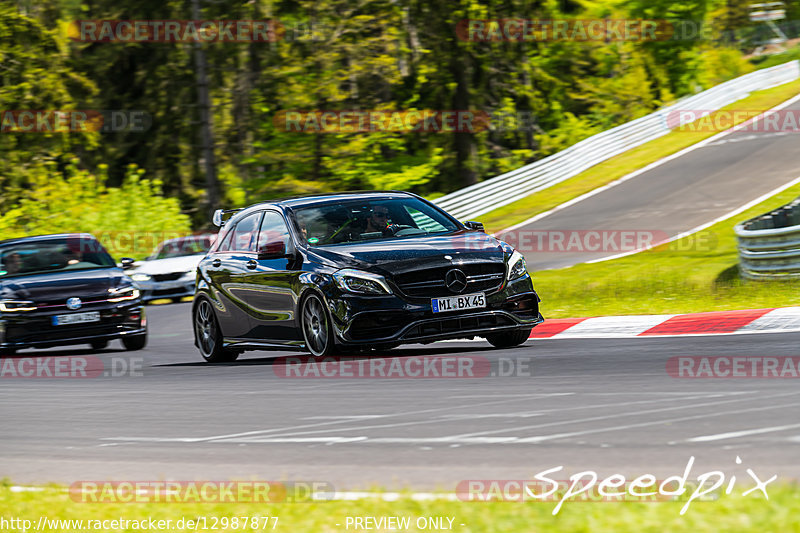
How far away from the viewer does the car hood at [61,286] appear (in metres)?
14.8

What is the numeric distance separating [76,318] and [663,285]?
25.4 feet

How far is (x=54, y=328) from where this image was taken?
14781 millimetres

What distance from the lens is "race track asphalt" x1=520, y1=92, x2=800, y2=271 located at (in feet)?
84.0

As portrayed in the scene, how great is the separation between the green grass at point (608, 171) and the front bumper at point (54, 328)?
17370 mm

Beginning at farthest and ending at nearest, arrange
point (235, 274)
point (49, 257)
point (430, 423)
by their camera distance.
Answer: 1. point (49, 257)
2. point (235, 274)
3. point (430, 423)

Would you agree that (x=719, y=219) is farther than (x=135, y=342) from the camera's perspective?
Yes

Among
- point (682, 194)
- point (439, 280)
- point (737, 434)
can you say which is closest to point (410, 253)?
point (439, 280)

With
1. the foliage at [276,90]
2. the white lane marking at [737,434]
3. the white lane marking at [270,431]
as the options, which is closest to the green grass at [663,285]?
the white lane marking at [270,431]

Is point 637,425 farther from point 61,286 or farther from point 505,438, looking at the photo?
point 61,286

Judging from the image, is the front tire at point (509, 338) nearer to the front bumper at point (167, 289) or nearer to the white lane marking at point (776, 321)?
the white lane marking at point (776, 321)

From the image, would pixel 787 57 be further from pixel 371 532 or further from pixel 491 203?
pixel 371 532

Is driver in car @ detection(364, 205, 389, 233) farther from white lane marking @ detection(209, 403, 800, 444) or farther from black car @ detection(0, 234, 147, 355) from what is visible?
black car @ detection(0, 234, 147, 355)

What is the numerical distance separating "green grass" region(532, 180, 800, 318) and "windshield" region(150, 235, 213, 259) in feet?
28.3

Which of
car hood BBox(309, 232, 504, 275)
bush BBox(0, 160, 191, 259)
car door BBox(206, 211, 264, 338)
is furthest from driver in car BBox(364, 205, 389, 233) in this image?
bush BBox(0, 160, 191, 259)
